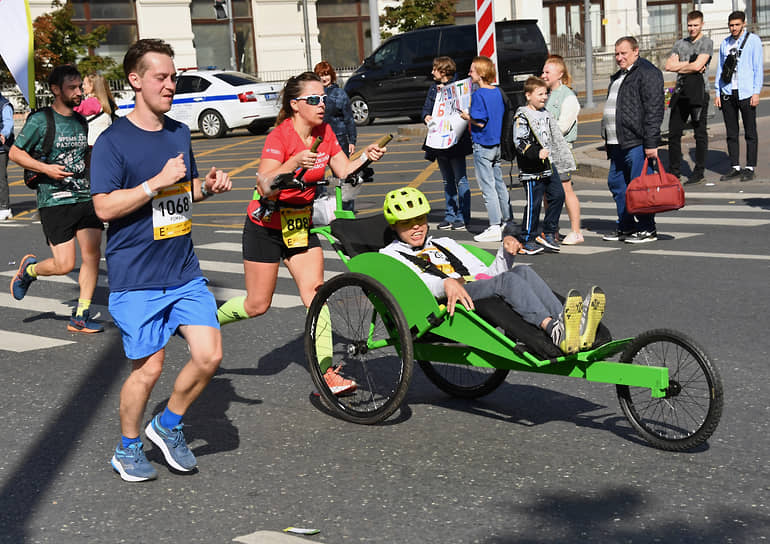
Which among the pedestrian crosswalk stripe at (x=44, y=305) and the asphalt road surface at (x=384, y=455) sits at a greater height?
Result: the pedestrian crosswalk stripe at (x=44, y=305)

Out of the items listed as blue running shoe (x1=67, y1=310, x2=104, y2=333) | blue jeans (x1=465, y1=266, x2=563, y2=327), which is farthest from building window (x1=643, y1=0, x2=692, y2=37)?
blue jeans (x1=465, y1=266, x2=563, y2=327)

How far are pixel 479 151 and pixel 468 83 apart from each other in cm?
82

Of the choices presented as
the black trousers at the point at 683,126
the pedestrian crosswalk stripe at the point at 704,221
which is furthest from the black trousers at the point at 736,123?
the pedestrian crosswalk stripe at the point at 704,221

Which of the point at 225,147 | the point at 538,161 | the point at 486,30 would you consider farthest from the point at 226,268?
the point at 225,147

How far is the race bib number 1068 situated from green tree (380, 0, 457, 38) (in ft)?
115

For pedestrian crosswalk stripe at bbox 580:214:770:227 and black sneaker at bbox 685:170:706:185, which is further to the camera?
black sneaker at bbox 685:170:706:185

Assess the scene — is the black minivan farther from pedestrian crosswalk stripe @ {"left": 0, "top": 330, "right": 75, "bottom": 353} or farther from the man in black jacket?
pedestrian crosswalk stripe @ {"left": 0, "top": 330, "right": 75, "bottom": 353}

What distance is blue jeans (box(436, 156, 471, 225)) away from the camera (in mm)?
12617

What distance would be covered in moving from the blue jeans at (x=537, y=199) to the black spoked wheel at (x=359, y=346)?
15.5ft

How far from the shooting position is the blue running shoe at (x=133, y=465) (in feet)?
16.1

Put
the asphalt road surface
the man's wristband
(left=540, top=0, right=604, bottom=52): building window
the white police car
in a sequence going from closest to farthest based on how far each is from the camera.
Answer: the asphalt road surface, the man's wristband, the white police car, (left=540, top=0, right=604, bottom=52): building window

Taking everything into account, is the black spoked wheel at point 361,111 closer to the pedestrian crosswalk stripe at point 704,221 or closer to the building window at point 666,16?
the pedestrian crosswalk stripe at point 704,221

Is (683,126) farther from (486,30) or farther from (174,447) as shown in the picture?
(174,447)

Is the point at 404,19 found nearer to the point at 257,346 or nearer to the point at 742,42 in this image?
the point at 742,42
